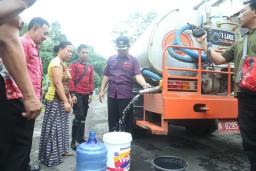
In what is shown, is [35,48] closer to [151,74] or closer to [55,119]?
[55,119]

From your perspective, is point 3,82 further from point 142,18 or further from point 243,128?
point 142,18

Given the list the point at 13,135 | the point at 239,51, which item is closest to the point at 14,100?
the point at 13,135

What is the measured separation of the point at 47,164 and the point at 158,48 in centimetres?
239

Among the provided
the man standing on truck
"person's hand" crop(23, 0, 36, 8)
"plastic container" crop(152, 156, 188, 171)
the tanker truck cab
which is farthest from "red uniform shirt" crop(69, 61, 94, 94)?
"person's hand" crop(23, 0, 36, 8)

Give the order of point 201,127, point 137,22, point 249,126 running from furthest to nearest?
point 137,22 < point 201,127 < point 249,126

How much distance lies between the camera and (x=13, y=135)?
54.5 inches

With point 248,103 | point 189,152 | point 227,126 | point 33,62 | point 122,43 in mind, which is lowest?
point 189,152

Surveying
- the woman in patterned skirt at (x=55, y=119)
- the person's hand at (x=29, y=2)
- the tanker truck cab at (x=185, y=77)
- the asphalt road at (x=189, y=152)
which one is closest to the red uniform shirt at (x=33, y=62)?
the woman in patterned skirt at (x=55, y=119)

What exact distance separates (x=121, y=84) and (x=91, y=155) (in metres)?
1.51

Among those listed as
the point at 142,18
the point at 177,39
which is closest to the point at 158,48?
the point at 177,39

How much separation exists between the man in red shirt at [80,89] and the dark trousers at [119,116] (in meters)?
0.51

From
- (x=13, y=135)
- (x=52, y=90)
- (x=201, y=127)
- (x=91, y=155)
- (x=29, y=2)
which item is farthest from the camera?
(x=201, y=127)

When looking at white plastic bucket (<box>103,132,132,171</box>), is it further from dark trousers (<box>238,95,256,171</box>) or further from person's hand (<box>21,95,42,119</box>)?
person's hand (<box>21,95,42,119</box>)

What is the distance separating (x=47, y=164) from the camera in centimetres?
315
